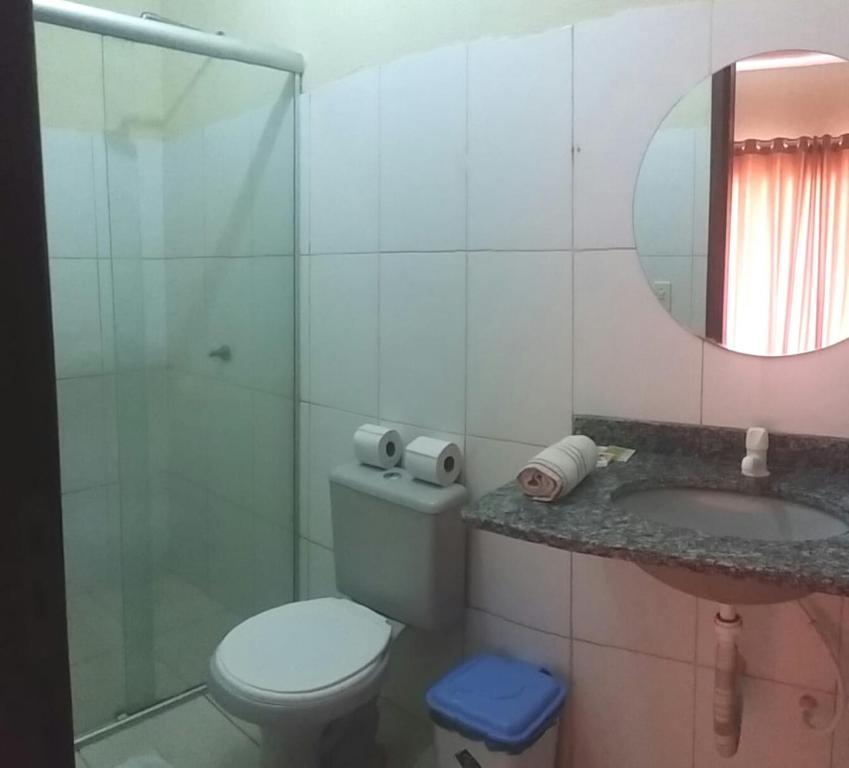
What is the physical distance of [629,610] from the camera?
1650mm

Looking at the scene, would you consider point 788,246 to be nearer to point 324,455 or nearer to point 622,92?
point 622,92

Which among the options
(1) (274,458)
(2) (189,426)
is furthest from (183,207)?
(1) (274,458)

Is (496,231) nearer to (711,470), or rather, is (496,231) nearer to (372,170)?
(372,170)

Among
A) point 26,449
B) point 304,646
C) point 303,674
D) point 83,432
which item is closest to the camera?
point 26,449

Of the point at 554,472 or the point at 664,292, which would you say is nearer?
the point at 554,472

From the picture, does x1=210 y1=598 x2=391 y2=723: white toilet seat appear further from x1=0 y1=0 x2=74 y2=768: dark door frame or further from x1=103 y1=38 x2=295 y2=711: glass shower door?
x1=0 y1=0 x2=74 y2=768: dark door frame

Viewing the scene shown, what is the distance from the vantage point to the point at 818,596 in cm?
142

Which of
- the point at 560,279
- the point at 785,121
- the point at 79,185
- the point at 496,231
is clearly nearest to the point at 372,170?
the point at 496,231

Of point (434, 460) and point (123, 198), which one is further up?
point (123, 198)

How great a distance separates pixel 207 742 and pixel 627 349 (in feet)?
4.84

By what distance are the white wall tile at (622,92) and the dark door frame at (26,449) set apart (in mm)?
1337

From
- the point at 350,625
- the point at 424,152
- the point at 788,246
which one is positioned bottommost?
the point at 350,625

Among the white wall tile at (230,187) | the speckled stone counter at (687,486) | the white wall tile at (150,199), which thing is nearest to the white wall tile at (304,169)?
the white wall tile at (230,187)

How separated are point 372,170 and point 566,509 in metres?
1.11
